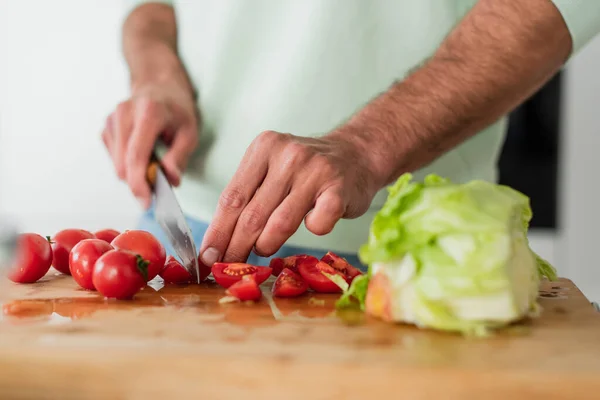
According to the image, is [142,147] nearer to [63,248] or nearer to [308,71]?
[63,248]

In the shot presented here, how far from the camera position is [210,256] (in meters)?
1.43

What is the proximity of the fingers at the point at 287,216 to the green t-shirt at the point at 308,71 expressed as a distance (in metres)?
0.46

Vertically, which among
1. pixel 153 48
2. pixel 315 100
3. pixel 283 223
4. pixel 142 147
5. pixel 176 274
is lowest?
pixel 176 274

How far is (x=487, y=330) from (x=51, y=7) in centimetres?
376

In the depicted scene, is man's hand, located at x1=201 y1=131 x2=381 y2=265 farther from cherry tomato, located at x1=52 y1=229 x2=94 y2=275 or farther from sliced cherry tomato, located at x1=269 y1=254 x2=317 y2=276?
cherry tomato, located at x1=52 y1=229 x2=94 y2=275

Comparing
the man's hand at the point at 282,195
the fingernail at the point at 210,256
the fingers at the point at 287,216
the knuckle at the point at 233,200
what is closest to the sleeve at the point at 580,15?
the man's hand at the point at 282,195

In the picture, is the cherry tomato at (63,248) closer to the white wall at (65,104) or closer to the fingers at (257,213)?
the fingers at (257,213)

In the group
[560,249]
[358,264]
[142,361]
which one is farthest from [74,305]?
[560,249]

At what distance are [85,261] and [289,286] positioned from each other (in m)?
0.39

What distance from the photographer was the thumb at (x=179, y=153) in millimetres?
1854

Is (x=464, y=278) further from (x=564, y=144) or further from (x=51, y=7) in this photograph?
(x=51, y=7)

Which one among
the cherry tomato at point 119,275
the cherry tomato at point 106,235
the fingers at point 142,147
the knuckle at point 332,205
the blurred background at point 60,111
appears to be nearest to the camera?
the cherry tomato at point 119,275

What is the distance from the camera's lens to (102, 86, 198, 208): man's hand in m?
1.80

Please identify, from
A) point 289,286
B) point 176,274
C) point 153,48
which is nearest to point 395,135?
point 289,286
